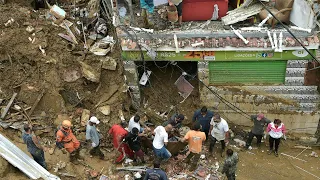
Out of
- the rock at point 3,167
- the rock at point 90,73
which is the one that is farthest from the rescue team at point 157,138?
the rock at point 90,73

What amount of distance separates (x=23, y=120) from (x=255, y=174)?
715cm

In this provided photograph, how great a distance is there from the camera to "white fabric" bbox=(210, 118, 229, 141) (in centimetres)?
1094

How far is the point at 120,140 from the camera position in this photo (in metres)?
10.7

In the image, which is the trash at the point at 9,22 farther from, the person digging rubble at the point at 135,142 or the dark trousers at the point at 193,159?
the dark trousers at the point at 193,159

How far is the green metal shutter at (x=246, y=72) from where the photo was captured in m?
11.9

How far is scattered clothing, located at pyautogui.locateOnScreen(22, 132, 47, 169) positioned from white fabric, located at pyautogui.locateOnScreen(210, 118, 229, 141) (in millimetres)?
4688

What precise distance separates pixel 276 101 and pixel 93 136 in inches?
233

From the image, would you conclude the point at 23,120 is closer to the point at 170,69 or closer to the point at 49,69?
the point at 49,69

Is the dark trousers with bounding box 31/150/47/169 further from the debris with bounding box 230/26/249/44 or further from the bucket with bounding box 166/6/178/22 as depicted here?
the debris with bounding box 230/26/249/44

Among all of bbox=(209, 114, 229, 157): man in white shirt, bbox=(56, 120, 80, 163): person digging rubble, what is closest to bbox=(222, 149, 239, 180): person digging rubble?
bbox=(209, 114, 229, 157): man in white shirt

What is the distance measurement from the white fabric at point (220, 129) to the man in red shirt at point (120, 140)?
243cm

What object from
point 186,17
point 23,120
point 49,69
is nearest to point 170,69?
point 186,17

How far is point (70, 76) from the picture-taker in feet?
42.0

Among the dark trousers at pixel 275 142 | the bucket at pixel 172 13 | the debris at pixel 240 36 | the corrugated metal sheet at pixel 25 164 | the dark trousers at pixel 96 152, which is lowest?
the dark trousers at pixel 275 142
